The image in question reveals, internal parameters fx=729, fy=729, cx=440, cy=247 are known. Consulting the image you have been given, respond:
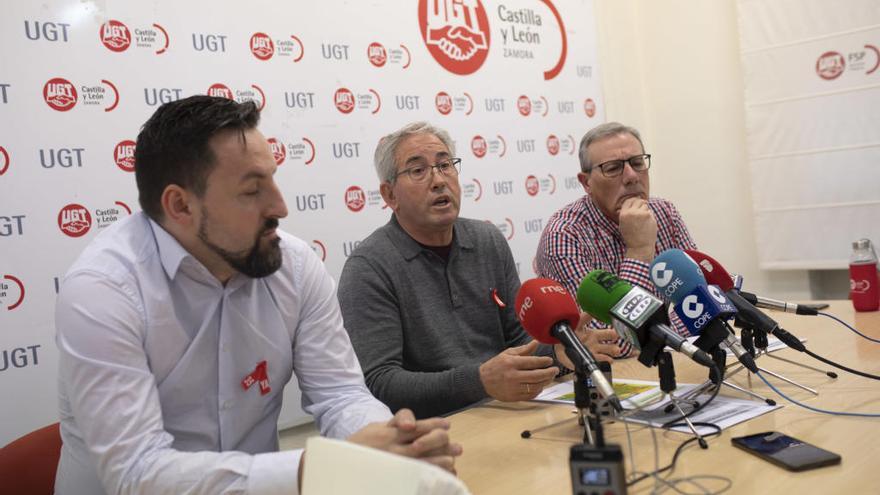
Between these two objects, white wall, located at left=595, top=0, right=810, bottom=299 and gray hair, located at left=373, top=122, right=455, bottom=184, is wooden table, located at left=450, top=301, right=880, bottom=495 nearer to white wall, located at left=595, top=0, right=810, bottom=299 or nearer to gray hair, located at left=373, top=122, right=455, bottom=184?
gray hair, located at left=373, top=122, right=455, bottom=184

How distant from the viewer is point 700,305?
156 cm

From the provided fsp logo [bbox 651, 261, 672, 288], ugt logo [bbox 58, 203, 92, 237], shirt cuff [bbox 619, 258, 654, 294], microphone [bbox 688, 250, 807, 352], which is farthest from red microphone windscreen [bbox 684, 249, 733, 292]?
ugt logo [bbox 58, 203, 92, 237]

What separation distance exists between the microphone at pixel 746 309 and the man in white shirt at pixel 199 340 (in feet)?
2.68

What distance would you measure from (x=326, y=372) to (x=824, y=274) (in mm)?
3798

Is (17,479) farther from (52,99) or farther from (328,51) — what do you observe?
(328,51)

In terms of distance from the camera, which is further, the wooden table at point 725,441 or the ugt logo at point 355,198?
the ugt logo at point 355,198

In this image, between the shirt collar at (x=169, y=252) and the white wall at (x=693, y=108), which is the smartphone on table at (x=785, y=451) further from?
the white wall at (x=693, y=108)

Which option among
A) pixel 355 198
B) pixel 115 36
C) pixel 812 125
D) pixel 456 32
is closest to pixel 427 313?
pixel 355 198

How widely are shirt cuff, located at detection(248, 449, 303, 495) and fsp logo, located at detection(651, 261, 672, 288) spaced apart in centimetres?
89

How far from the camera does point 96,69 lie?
2576 mm

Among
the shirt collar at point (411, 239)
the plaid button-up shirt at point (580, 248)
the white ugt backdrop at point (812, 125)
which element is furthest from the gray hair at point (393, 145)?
the white ugt backdrop at point (812, 125)

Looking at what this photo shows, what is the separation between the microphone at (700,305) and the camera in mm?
1534

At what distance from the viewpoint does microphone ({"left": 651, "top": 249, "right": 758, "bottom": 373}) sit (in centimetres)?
153

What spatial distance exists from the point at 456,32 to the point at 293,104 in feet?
3.83
